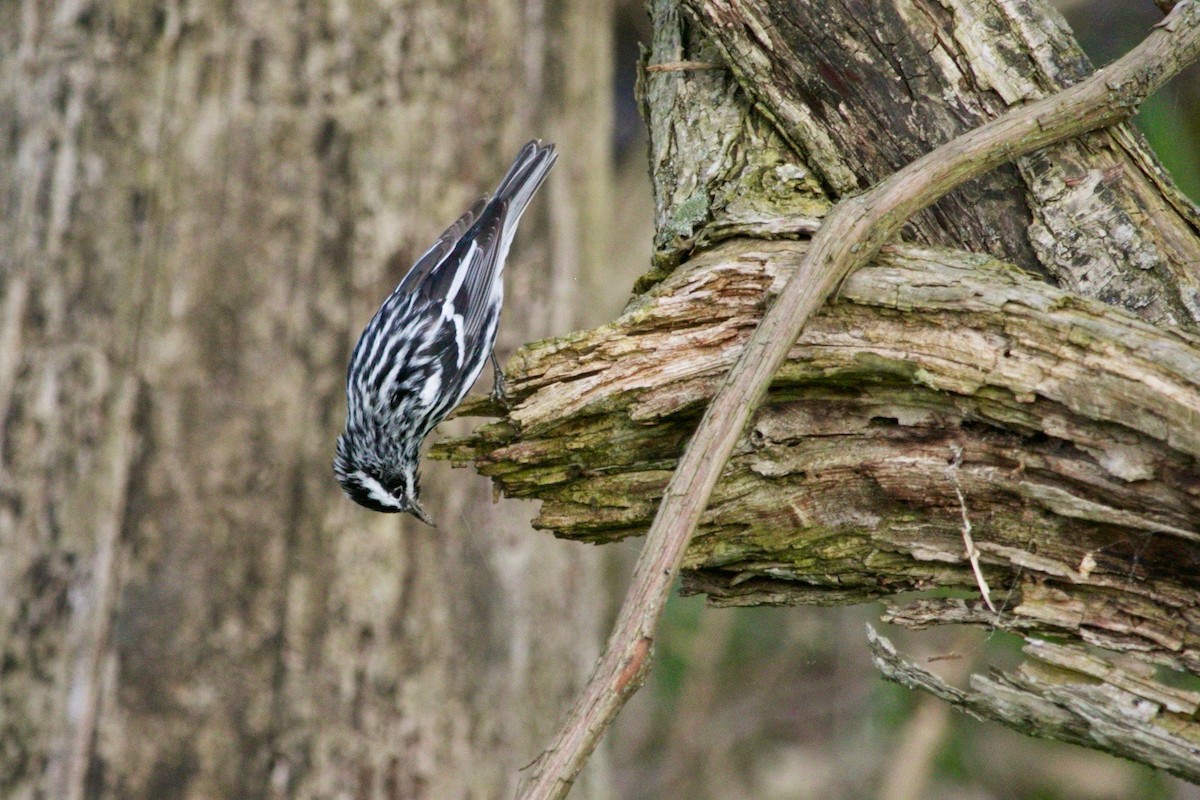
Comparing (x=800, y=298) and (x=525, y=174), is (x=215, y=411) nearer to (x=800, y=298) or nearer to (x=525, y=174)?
(x=525, y=174)

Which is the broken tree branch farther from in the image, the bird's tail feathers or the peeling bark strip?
the bird's tail feathers

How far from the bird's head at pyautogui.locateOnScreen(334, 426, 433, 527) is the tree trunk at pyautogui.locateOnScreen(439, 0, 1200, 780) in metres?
1.31

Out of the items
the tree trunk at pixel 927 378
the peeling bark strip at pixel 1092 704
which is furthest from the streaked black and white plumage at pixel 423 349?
the peeling bark strip at pixel 1092 704

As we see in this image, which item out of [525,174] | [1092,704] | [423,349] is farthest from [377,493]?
[1092,704]

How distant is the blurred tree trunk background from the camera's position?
5.50m

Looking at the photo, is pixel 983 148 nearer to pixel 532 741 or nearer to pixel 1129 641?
pixel 1129 641

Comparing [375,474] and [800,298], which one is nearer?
[800,298]

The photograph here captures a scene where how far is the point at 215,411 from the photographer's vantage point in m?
5.59

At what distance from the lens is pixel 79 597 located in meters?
5.51

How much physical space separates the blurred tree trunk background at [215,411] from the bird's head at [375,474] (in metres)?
1.18

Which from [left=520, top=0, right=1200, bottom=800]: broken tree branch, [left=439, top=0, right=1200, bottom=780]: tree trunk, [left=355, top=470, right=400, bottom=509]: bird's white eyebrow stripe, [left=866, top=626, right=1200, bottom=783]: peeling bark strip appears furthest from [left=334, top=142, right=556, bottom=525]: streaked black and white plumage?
[left=866, top=626, right=1200, bottom=783]: peeling bark strip

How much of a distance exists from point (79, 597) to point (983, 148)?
4.49m

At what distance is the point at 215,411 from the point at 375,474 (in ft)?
5.61

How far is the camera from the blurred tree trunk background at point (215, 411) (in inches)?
216
